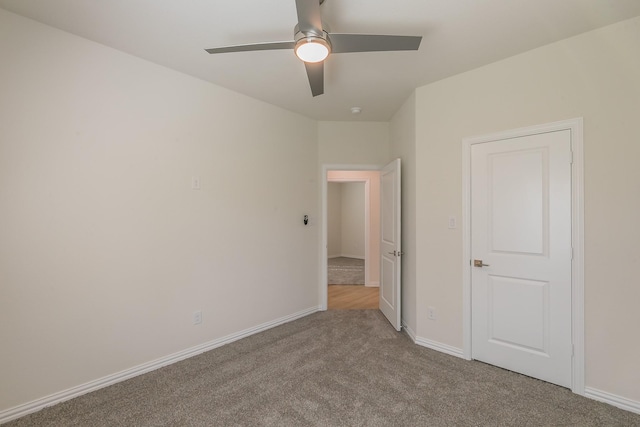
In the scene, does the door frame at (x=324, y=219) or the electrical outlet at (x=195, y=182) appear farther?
the door frame at (x=324, y=219)

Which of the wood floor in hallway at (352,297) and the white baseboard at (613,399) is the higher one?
the white baseboard at (613,399)

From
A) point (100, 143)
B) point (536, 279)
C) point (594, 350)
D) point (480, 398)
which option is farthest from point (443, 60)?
point (100, 143)

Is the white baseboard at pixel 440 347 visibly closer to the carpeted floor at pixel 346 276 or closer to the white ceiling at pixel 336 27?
the white ceiling at pixel 336 27

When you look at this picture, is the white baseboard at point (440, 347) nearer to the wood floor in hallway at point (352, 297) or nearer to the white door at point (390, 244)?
the white door at point (390, 244)

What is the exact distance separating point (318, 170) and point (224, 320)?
88.2 inches

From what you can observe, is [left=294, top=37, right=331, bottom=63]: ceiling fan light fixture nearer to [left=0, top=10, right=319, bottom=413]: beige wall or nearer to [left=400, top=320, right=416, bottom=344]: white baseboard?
[left=0, top=10, right=319, bottom=413]: beige wall

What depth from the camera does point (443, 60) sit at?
8.16 feet

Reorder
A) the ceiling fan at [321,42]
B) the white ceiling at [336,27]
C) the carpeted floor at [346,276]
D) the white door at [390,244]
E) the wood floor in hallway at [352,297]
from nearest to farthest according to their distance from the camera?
the ceiling fan at [321,42] < the white ceiling at [336,27] < the white door at [390,244] < the wood floor in hallway at [352,297] < the carpeted floor at [346,276]

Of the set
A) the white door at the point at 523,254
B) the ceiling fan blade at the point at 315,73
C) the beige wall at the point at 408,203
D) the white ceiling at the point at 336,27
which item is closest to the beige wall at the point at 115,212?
the white ceiling at the point at 336,27

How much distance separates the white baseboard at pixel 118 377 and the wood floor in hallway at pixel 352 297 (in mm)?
1233

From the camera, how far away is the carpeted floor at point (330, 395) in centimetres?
189

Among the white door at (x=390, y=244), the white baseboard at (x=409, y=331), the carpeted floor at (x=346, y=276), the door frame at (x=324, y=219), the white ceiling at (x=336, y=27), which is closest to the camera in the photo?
the white ceiling at (x=336, y=27)

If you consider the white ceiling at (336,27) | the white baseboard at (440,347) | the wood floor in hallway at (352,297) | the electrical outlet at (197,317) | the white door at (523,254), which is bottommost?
the wood floor in hallway at (352,297)

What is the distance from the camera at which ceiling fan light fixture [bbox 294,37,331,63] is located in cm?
163
